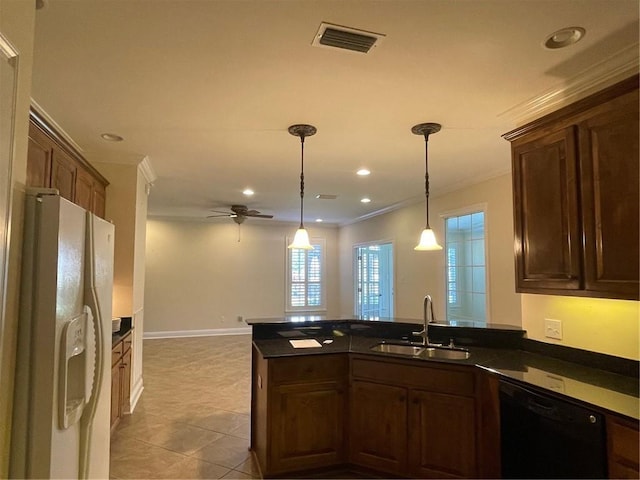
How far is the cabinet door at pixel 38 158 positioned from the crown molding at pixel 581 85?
3.11 meters

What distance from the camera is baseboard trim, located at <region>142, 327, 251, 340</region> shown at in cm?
812

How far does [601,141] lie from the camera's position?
2082 millimetres

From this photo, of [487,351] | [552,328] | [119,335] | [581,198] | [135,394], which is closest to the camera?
[581,198]

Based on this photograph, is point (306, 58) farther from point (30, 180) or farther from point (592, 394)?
point (592, 394)

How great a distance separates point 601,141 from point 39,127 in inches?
129

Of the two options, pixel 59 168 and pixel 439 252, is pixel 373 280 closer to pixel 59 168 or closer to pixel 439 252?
pixel 439 252

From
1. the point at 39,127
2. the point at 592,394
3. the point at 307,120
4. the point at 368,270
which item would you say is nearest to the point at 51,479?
the point at 39,127

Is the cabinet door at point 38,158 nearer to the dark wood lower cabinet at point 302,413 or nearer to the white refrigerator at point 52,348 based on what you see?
the white refrigerator at point 52,348

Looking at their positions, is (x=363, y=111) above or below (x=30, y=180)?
above

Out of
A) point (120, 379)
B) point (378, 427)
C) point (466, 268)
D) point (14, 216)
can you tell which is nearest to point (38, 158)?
point (14, 216)

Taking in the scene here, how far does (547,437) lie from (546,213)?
4.10ft

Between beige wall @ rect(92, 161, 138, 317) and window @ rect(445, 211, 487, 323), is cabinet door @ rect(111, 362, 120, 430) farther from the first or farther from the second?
window @ rect(445, 211, 487, 323)

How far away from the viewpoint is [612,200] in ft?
6.61

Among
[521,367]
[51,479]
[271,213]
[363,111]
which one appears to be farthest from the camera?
[271,213]
